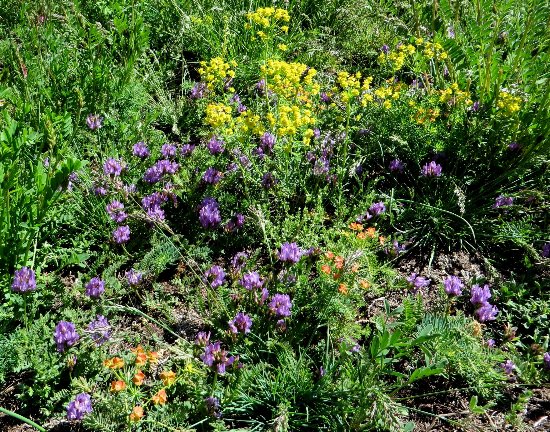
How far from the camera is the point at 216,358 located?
2.24m

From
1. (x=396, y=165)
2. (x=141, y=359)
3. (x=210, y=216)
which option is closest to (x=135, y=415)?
(x=141, y=359)

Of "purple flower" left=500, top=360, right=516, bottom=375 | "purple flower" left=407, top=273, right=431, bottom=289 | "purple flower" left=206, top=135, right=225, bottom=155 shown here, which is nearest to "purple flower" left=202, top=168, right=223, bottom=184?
"purple flower" left=206, top=135, right=225, bottom=155

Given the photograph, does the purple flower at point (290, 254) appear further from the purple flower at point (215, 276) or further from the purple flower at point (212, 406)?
the purple flower at point (212, 406)

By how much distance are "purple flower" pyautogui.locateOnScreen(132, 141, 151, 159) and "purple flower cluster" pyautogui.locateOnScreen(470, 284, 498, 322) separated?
203cm

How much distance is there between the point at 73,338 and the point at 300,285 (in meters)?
1.05

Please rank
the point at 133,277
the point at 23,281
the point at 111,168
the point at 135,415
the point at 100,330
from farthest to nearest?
the point at 111,168
the point at 133,277
the point at 23,281
the point at 100,330
the point at 135,415

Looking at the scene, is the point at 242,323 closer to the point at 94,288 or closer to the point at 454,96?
the point at 94,288

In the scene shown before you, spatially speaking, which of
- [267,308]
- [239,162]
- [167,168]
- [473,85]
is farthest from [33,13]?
[473,85]

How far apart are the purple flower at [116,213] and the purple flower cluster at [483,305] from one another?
72.6 inches

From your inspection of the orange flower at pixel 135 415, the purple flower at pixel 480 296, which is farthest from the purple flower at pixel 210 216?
the purple flower at pixel 480 296

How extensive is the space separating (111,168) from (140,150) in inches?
9.9

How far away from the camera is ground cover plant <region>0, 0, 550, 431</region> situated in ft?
7.68

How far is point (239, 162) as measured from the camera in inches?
125

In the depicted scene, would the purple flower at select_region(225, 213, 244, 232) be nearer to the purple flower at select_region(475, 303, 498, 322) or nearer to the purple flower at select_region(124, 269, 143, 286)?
the purple flower at select_region(124, 269, 143, 286)
